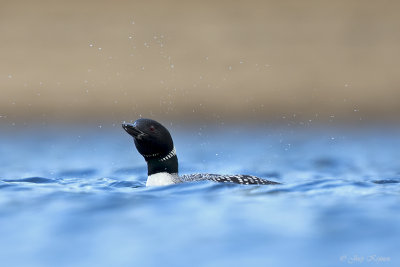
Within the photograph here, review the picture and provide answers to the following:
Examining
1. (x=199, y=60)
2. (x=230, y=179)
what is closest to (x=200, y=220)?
(x=230, y=179)

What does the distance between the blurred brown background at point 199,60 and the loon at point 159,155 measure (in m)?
9.63

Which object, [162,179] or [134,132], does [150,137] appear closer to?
[134,132]

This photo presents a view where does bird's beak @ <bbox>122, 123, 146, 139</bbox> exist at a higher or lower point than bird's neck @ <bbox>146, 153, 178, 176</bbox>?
higher

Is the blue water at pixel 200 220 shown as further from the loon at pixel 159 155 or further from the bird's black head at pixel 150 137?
the bird's black head at pixel 150 137

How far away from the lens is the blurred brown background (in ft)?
58.3

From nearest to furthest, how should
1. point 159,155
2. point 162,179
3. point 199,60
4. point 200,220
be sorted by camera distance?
1. point 200,220
2. point 162,179
3. point 159,155
4. point 199,60

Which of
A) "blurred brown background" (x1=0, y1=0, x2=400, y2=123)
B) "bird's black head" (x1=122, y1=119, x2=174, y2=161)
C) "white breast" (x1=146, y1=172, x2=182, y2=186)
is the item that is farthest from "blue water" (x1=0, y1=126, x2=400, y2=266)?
"blurred brown background" (x1=0, y1=0, x2=400, y2=123)

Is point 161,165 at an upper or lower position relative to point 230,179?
upper

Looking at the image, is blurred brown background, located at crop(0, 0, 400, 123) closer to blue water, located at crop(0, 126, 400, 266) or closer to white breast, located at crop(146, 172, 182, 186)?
blue water, located at crop(0, 126, 400, 266)

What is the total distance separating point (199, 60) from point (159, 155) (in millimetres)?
11577

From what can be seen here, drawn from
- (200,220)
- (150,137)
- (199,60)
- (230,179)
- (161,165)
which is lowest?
(200,220)

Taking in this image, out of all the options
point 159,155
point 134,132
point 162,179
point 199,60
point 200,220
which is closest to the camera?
point 200,220

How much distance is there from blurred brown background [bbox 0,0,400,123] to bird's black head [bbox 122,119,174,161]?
9.64 metres

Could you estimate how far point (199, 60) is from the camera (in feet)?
61.4
